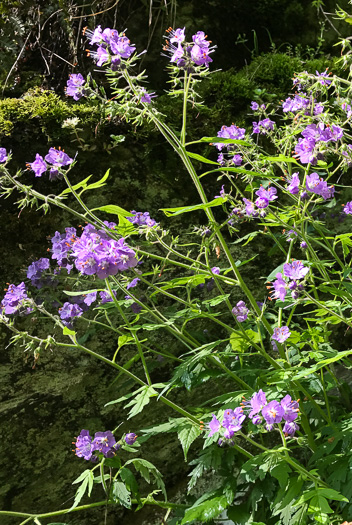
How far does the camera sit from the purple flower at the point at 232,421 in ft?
5.79

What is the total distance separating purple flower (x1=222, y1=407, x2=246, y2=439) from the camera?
5.79 feet

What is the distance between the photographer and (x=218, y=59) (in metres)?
3.54

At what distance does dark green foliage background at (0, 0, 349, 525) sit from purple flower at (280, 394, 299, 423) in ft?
2.75

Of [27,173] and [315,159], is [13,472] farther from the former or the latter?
[315,159]

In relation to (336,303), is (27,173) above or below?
above

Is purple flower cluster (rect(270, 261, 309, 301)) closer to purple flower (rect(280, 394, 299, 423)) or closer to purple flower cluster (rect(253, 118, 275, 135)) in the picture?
purple flower (rect(280, 394, 299, 423))

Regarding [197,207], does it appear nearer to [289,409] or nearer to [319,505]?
[289,409]

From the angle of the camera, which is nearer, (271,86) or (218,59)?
(271,86)

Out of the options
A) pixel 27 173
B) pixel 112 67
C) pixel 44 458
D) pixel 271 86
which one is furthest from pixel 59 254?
pixel 271 86

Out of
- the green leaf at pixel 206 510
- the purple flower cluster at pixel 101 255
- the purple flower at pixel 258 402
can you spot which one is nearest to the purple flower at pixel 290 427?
the purple flower at pixel 258 402

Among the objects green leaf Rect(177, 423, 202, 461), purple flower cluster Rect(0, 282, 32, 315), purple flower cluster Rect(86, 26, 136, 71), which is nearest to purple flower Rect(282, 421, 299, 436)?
green leaf Rect(177, 423, 202, 461)

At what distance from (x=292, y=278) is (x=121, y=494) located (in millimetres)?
1057

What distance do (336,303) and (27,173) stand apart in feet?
5.55

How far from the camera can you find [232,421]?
1.81 meters
